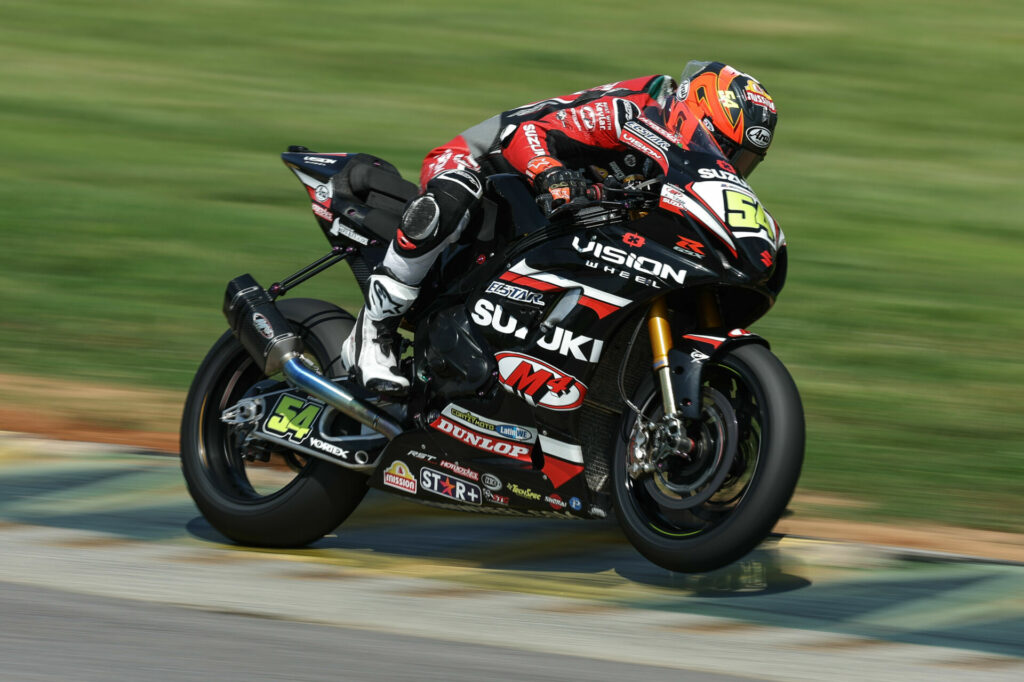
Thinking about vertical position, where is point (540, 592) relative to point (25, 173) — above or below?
below

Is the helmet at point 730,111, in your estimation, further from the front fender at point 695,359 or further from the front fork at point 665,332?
the front fender at point 695,359

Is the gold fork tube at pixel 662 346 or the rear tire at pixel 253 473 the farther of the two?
the rear tire at pixel 253 473

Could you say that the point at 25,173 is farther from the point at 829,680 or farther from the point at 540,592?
the point at 829,680

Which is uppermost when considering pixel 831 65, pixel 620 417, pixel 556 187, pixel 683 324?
pixel 831 65

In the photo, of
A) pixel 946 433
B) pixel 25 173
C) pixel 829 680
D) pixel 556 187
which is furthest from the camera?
pixel 25 173

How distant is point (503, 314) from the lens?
17.0ft

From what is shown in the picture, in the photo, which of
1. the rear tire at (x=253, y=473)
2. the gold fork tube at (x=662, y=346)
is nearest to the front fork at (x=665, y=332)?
the gold fork tube at (x=662, y=346)

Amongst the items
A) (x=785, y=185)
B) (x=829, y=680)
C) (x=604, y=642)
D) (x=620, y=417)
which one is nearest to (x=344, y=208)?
(x=620, y=417)

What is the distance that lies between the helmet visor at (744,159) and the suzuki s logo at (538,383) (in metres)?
0.93

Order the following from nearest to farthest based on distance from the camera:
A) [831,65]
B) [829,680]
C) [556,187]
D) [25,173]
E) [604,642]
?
[829,680] → [604,642] → [556,187] → [25,173] → [831,65]

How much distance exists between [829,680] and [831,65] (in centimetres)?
1107

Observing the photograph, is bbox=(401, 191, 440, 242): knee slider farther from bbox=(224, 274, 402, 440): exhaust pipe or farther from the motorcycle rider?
bbox=(224, 274, 402, 440): exhaust pipe

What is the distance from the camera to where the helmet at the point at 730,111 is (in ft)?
16.3

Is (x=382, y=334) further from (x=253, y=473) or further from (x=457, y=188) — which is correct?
(x=253, y=473)
